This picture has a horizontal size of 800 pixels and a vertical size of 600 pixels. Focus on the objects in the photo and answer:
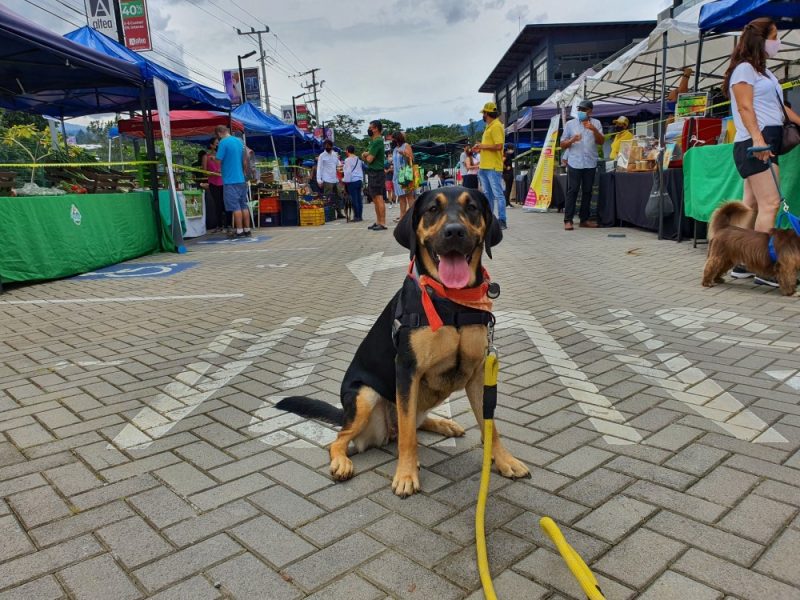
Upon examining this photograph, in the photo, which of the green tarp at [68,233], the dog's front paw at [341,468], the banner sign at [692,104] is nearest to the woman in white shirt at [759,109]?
the banner sign at [692,104]

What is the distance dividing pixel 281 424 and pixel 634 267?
580 centimetres

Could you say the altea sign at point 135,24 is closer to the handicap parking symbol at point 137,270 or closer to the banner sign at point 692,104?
the handicap parking symbol at point 137,270

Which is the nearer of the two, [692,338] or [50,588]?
[50,588]

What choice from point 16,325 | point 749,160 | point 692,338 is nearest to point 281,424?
point 692,338

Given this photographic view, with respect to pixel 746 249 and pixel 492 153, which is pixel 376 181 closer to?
pixel 492 153

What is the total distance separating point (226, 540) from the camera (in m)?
2.15

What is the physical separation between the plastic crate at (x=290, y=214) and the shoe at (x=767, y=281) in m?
12.9

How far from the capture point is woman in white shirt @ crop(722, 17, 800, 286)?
5.55 m

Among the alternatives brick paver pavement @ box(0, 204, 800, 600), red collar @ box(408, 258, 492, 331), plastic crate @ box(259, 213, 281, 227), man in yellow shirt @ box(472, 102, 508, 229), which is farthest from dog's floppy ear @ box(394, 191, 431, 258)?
plastic crate @ box(259, 213, 281, 227)

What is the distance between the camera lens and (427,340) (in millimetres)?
2379

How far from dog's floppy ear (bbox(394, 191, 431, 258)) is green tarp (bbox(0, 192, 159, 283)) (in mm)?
6547

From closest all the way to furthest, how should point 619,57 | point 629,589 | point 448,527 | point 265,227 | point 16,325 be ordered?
point 629,589 → point 448,527 → point 16,325 → point 619,57 → point 265,227

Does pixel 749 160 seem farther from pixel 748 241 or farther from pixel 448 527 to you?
pixel 448 527

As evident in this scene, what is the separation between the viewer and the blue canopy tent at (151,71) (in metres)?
9.73
